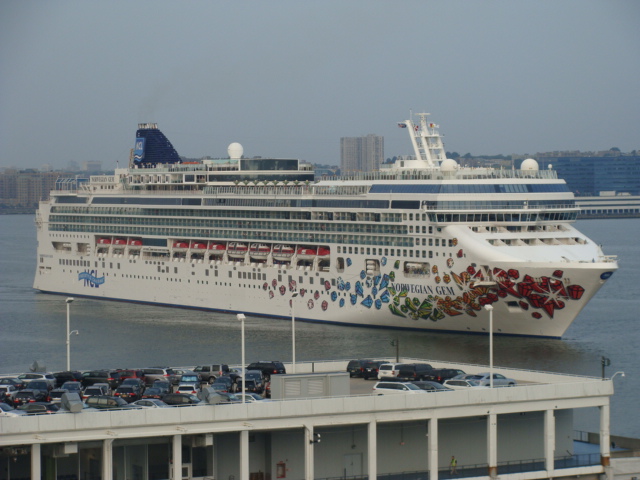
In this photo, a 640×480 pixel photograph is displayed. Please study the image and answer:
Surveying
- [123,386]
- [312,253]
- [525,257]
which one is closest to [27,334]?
[312,253]

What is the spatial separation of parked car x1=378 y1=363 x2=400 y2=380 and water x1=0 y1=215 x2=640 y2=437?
4.74 metres

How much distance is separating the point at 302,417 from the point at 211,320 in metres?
31.3

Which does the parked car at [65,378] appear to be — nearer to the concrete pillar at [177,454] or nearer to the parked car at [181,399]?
the parked car at [181,399]

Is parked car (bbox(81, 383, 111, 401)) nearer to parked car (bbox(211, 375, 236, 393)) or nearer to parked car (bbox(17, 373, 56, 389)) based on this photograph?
parked car (bbox(211, 375, 236, 393))

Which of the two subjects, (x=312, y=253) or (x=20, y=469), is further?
(x=312, y=253)

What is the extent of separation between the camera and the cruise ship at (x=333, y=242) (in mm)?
46469

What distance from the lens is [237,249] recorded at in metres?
57.8

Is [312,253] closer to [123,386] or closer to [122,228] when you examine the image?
[122,228]

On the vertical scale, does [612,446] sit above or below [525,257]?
below

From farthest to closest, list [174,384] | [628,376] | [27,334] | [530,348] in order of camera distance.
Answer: [27,334]
[530,348]
[628,376]
[174,384]

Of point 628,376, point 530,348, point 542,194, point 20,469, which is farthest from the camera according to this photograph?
point 542,194

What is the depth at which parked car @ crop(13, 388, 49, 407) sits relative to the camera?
27594 millimetres

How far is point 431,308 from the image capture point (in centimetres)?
4866

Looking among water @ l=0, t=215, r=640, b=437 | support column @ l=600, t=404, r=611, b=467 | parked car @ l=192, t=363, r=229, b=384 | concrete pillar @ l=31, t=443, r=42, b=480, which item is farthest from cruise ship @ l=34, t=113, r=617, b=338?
concrete pillar @ l=31, t=443, r=42, b=480
